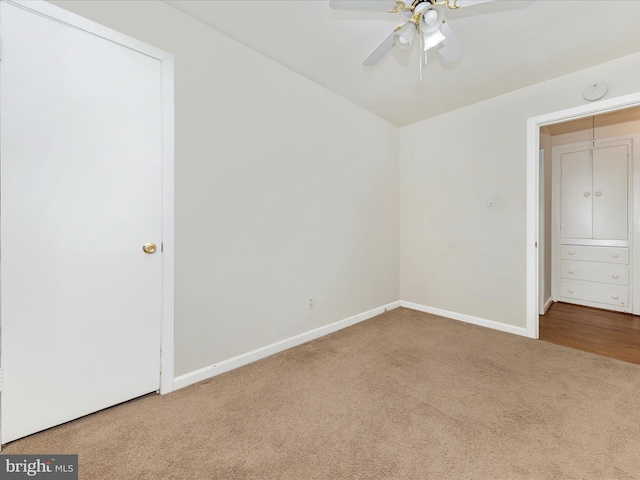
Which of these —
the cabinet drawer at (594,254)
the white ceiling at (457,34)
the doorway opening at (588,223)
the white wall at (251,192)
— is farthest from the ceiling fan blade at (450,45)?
the cabinet drawer at (594,254)

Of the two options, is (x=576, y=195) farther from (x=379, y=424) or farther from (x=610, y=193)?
(x=379, y=424)

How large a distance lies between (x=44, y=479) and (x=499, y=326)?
368cm

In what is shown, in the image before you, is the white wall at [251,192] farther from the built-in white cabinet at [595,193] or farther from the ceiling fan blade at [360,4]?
the built-in white cabinet at [595,193]

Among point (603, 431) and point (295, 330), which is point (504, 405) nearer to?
point (603, 431)

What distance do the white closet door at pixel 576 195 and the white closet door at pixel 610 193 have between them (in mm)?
74

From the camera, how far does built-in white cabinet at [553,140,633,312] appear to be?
149 inches

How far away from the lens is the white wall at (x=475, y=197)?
2.80 metres

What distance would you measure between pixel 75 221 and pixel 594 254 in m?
5.82

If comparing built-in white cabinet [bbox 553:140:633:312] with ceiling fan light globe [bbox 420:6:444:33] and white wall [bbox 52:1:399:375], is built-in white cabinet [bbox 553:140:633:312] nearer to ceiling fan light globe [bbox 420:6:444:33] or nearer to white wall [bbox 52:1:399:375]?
white wall [bbox 52:1:399:375]

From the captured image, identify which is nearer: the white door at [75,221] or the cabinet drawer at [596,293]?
the white door at [75,221]

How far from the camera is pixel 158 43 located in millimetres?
1824

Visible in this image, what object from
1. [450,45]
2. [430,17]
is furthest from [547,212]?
[430,17]

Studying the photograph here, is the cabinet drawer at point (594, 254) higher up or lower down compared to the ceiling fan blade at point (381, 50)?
lower down

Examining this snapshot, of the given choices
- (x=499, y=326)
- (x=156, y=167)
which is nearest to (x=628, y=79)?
(x=499, y=326)
